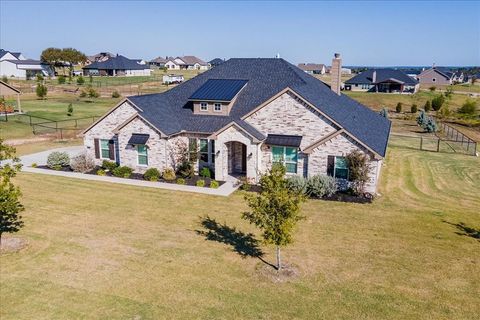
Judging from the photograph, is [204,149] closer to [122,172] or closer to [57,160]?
[122,172]

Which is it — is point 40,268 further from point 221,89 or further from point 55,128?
point 55,128

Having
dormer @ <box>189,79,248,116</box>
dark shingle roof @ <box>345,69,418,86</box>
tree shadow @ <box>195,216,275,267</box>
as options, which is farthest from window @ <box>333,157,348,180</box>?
dark shingle roof @ <box>345,69,418,86</box>

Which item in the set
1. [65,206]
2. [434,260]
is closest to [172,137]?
[65,206]

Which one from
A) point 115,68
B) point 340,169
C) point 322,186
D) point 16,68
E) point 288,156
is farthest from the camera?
point 115,68

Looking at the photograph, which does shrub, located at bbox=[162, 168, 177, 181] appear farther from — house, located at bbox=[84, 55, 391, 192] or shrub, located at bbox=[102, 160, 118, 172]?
shrub, located at bbox=[102, 160, 118, 172]

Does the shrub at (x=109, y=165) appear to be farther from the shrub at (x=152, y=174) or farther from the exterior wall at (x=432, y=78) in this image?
the exterior wall at (x=432, y=78)

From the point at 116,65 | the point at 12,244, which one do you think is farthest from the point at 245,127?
the point at 116,65

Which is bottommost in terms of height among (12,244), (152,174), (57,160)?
(12,244)
